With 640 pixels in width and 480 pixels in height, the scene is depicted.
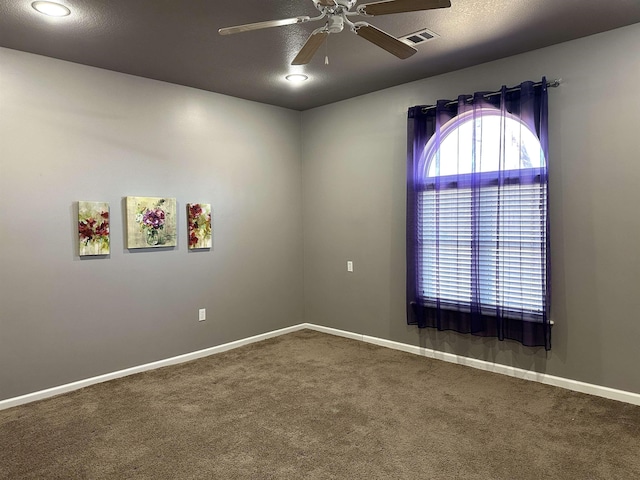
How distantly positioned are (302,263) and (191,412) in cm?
259

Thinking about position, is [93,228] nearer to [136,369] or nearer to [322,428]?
[136,369]

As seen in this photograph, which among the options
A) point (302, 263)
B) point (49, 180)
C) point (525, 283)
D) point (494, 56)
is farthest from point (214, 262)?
point (494, 56)

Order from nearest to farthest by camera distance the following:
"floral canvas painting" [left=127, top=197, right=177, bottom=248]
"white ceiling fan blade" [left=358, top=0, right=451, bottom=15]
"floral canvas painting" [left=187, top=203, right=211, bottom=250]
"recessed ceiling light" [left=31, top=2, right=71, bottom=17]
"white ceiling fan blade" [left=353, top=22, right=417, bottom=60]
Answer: "white ceiling fan blade" [left=358, top=0, right=451, bottom=15]
"white ceiling fan blade" [left=353, top=22, right=417, bottom=60]
"recessed ceiling light" [left=31, top=2, right=71, bottom=17]
"floral canvas painting" [left=127, top=197, right=177, bottom=248]
"floral canvas painting" [left=187, top=203, right=211, bottom=250]

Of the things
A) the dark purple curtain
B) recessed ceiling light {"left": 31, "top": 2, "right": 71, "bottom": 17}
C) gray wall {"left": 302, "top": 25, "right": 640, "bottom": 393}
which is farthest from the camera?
the dark purple curtain

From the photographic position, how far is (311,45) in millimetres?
2512

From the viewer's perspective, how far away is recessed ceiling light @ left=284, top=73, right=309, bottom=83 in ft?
13.4

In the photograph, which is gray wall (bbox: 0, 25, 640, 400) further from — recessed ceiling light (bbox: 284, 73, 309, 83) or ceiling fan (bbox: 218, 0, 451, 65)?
ceiling fan (bbox: 218, 0, 451, 65)

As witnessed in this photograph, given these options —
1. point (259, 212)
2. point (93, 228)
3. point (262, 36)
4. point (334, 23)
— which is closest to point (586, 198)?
point (334, 23)

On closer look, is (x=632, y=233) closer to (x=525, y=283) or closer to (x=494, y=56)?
(x=525, y=283)

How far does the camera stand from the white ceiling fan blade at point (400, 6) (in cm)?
202

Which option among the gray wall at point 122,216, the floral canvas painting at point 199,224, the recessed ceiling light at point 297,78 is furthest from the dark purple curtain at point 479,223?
the floral canvas painting at point 199,224

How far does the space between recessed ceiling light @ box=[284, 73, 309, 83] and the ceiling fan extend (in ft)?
4.59

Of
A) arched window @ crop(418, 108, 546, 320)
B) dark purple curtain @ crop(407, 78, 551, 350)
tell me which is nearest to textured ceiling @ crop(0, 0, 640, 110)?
dark purple curtain @ crop(407, 78, 551, 350)

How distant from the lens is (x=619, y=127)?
3230 mm
